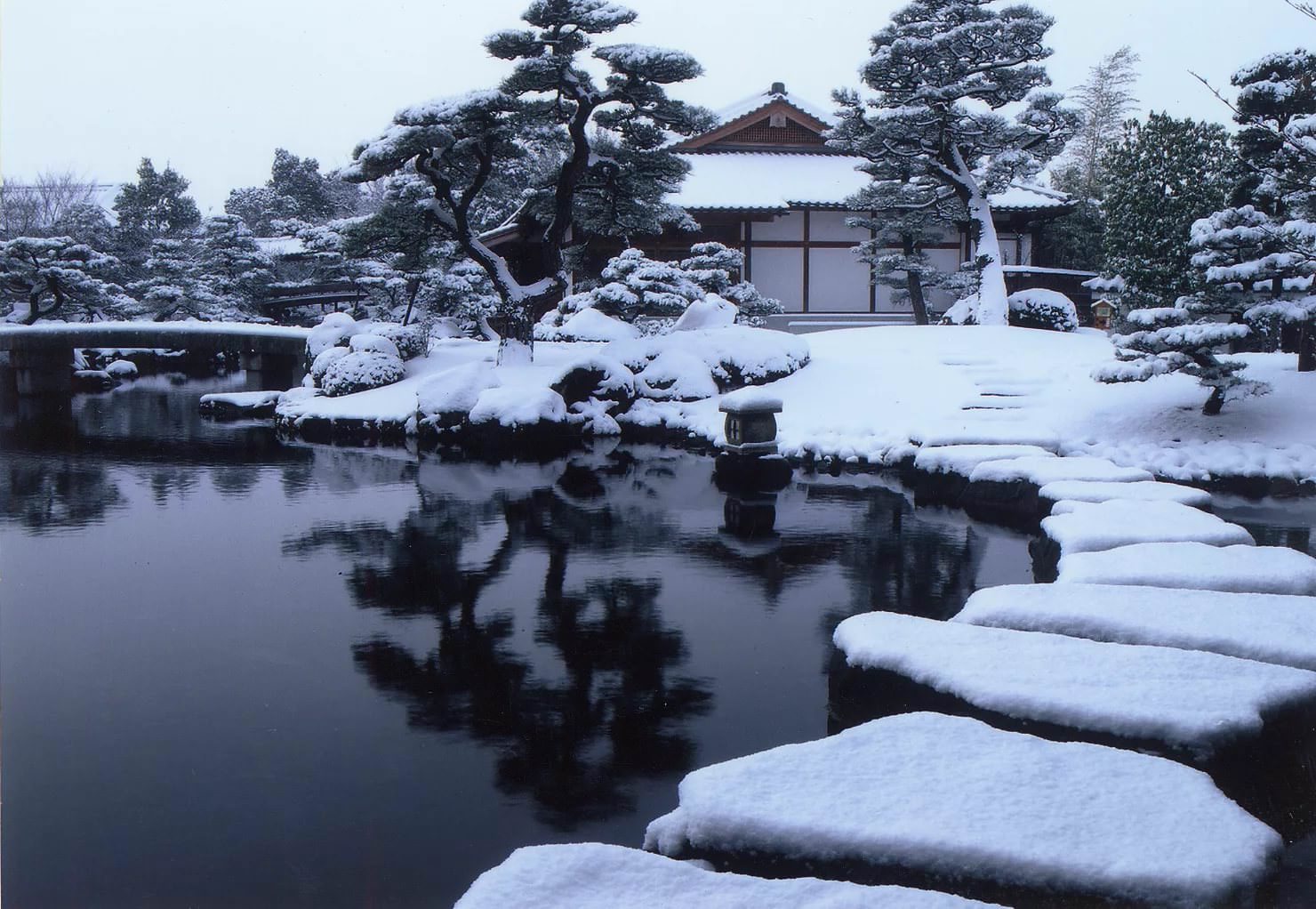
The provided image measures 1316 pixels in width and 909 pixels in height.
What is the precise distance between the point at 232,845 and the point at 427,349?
14.5 meters

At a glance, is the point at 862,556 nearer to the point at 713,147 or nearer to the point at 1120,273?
the point at 1120,273

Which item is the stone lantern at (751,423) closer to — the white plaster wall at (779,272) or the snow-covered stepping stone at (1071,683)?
the snow-covered stepping stone at (1071,683)

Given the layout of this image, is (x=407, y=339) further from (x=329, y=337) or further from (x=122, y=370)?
(x=122, y=370)

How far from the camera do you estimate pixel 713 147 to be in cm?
2411

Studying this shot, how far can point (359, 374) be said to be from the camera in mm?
16438

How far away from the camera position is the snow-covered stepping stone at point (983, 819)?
255 centimetres

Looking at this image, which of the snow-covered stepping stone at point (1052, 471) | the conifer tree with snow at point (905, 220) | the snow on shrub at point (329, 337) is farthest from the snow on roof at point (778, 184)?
the snow-covered stepping stone at point (1052, 471)

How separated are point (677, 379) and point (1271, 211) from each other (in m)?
7.71

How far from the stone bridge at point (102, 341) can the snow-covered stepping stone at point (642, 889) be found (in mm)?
20075

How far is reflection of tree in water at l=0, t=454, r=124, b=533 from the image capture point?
9.18 metres

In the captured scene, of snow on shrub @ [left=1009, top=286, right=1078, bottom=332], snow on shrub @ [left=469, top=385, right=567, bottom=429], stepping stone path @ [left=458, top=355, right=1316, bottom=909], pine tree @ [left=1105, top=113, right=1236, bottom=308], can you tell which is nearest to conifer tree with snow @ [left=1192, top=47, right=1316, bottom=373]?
pine tree @ [left=1105, top=113, right=1236, bottom=308]

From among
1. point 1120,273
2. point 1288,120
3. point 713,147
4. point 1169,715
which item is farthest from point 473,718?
point 713,147

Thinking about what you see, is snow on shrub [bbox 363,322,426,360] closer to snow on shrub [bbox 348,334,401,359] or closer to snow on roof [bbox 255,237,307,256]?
snow on shrub [bbox 348,334,401,359]

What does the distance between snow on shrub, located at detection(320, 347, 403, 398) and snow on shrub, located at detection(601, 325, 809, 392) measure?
11.9 feet
